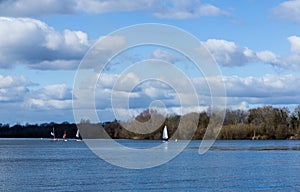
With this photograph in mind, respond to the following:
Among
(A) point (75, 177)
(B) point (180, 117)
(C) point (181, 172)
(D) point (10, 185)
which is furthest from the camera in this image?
(B) point (180, 117)

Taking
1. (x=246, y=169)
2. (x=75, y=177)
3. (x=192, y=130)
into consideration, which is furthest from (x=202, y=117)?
(x=75, y=177)

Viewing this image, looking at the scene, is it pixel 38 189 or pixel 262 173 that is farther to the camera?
pixel 262 173

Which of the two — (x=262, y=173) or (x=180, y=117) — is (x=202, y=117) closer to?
(x=180, y=117)

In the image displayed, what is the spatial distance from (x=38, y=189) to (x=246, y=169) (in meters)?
28.3

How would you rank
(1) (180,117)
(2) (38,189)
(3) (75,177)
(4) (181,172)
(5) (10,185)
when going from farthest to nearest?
(1) (180,117)
(4) (181,172)
(3) (75,177)
(5) (10,185)
(2) (38,189)

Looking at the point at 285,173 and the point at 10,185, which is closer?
the point at 10,185

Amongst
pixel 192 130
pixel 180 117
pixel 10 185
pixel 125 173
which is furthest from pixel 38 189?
pixel 192 130

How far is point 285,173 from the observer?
6575 cm

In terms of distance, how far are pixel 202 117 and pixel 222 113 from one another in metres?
16.3

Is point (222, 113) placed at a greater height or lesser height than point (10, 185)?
greater

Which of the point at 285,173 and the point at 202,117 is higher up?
the point at 202,117

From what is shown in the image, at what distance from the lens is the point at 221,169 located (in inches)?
2803

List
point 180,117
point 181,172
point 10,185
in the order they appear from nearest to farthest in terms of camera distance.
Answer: point 10,185
point 181,172
point 180,117

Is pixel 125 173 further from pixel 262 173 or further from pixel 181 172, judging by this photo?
pixel 262 173
